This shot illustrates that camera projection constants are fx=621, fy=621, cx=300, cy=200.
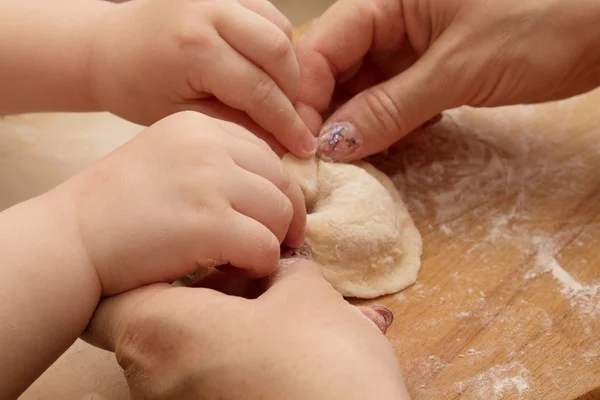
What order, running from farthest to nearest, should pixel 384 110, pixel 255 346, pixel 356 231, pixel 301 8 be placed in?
pixel 301 8 → pixel 384 110 → pixel 356 231 → pixel 255 346

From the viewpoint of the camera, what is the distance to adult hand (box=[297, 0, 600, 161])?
853 millimetres

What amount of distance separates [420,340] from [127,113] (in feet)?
1.74

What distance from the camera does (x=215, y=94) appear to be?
0.78 meters

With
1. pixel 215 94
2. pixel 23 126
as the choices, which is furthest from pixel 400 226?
pixel 23 126

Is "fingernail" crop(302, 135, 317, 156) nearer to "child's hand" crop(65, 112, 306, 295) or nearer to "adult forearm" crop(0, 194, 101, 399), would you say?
"child's hand" crop(65, 112, 306, 295)

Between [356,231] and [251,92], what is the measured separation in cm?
21

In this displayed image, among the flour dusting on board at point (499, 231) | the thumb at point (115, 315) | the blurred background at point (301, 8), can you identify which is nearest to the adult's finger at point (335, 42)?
the flour dusting on board at point (499, 231)

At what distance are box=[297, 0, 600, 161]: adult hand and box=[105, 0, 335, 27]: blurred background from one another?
0.66 m

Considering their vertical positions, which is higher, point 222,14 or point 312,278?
point 222,14

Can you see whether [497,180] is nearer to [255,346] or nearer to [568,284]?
[568,284]

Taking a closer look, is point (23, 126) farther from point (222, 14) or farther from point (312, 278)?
point (312, 278)

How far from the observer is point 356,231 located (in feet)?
2.44

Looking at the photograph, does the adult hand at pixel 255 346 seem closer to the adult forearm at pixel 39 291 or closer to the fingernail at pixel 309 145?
the adult forearm at pixel 39 291

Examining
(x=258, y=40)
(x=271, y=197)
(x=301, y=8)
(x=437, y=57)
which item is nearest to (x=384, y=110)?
(x=437, y=57)
